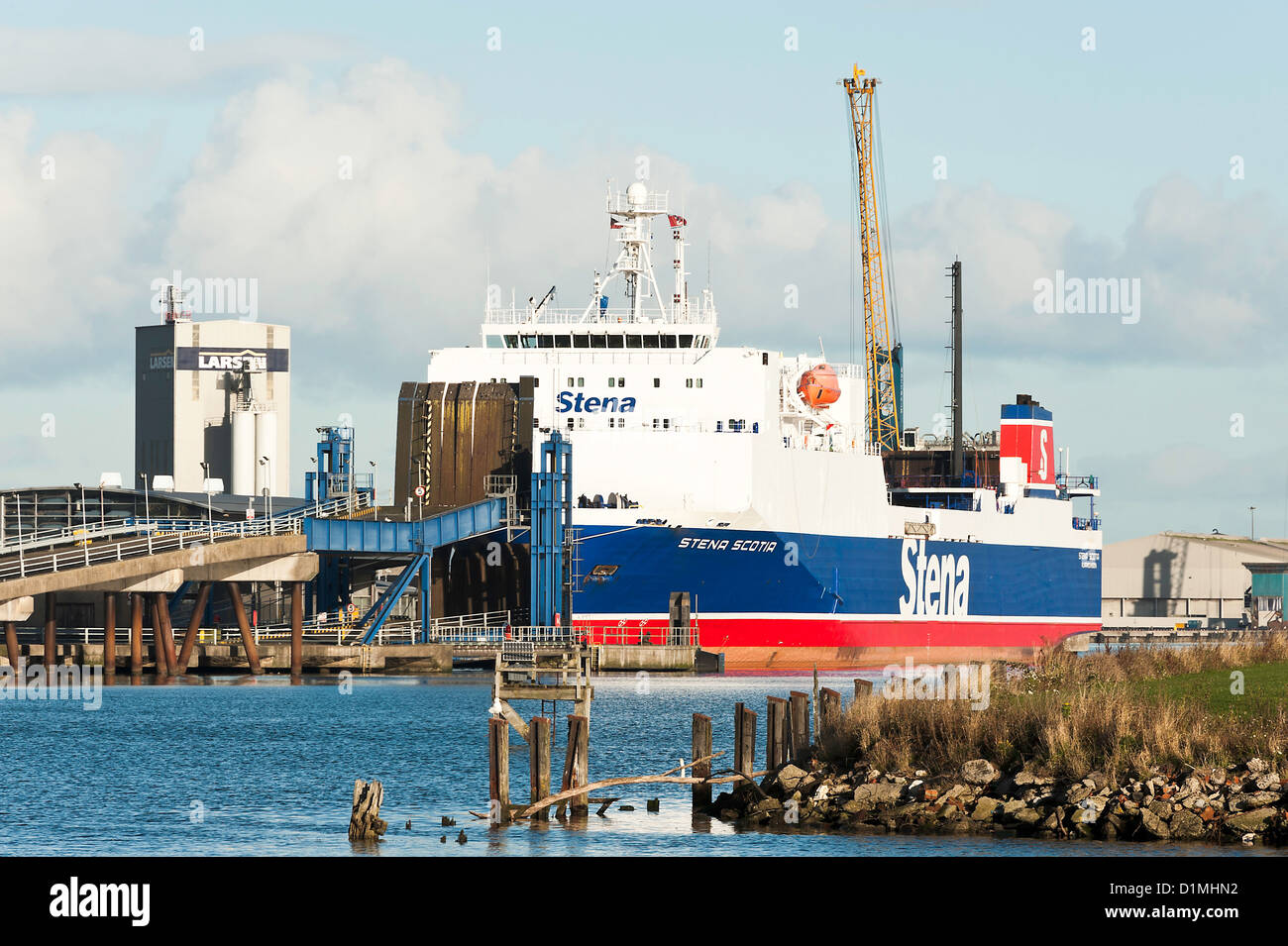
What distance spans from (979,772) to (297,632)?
40735mm

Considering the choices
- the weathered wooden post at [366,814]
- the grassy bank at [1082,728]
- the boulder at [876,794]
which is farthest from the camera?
the weathered wooden post at [366,814]

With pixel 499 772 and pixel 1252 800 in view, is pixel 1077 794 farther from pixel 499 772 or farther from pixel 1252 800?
pixel 499 772

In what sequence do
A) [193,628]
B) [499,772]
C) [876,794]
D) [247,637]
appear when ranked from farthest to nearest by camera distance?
[193,628] < [247,637] < [499,772] < [876,794]

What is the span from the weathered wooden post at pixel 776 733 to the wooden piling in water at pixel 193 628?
123 ft

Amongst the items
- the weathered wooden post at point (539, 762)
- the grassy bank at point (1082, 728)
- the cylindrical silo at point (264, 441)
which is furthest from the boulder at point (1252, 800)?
the cylindrical silo at point (264, 441)

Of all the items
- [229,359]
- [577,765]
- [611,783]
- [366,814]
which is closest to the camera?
[611,783]

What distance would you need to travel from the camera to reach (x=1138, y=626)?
156 m

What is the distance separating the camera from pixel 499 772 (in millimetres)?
32750

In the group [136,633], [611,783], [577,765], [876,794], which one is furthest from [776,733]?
[136,633]

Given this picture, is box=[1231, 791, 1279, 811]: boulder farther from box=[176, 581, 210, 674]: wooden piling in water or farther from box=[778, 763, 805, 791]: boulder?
box=[176, 581, 210, 674]: wooden piling in water

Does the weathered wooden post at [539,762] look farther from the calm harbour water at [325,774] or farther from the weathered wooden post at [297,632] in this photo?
the weathered wooden post at [297,632]

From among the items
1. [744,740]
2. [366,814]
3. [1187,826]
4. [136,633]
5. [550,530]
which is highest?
[550,530]

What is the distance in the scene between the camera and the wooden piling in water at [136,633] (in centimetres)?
6612
